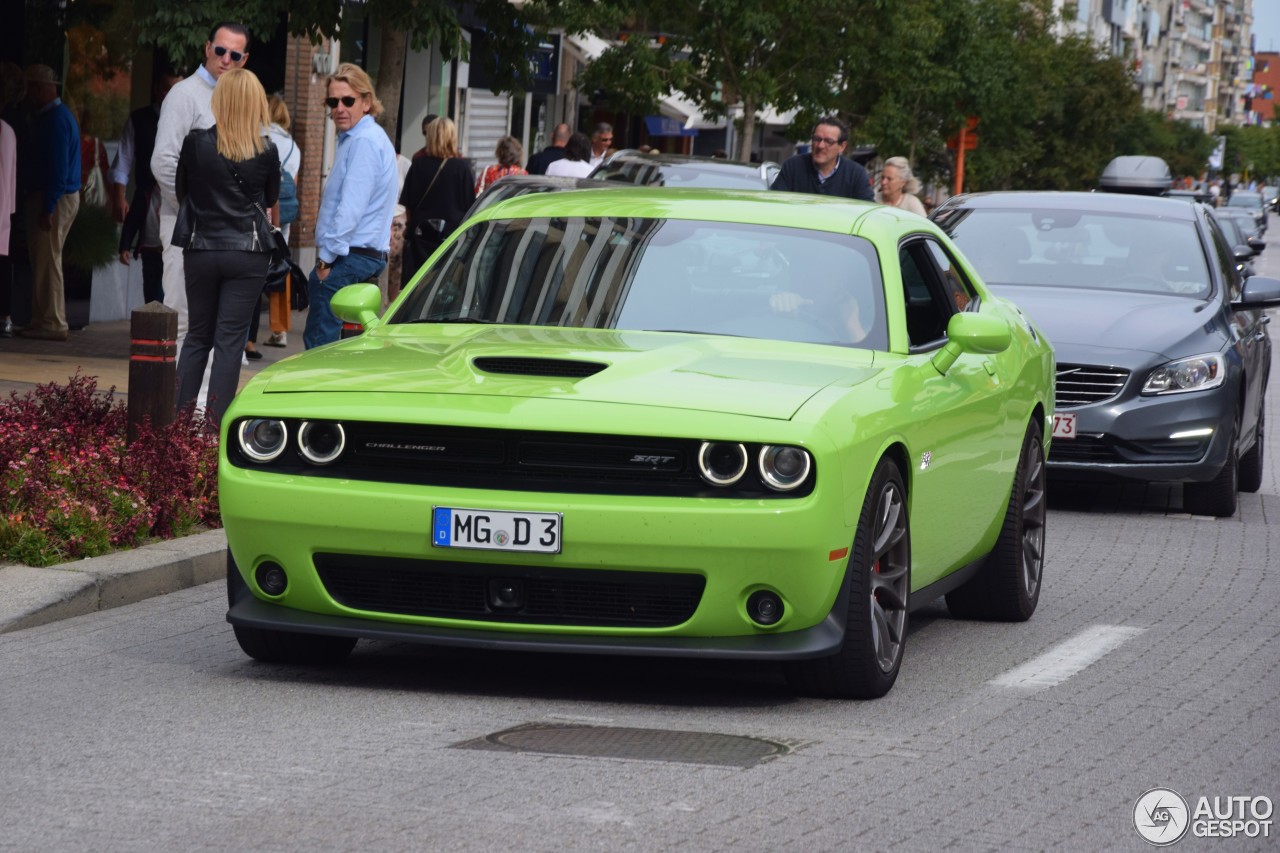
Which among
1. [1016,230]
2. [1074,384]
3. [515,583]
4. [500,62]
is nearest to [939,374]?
[515,583]

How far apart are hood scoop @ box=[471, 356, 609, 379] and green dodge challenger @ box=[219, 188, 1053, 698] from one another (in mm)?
12

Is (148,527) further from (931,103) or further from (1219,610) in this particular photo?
(931,103)

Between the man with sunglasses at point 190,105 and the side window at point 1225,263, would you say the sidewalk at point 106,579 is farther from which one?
the side window at point 1225,263

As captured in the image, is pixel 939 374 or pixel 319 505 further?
pixel 939 374

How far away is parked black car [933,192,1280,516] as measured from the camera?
39.4 feet

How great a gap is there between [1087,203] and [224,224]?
18.1 ft

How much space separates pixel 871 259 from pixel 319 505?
85.1 inches

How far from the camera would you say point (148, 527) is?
29.0ft

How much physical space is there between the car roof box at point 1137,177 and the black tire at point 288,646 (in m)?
33.9

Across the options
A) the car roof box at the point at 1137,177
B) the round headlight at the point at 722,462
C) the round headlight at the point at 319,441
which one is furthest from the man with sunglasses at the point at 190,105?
the car roof box at the point at 1137,177

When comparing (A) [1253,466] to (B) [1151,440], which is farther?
(A) [1253,466]

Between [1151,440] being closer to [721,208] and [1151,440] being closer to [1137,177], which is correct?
[721,208]

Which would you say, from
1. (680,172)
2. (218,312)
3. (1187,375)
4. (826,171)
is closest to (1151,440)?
(1187,375)

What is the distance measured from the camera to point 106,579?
26.5 ft
